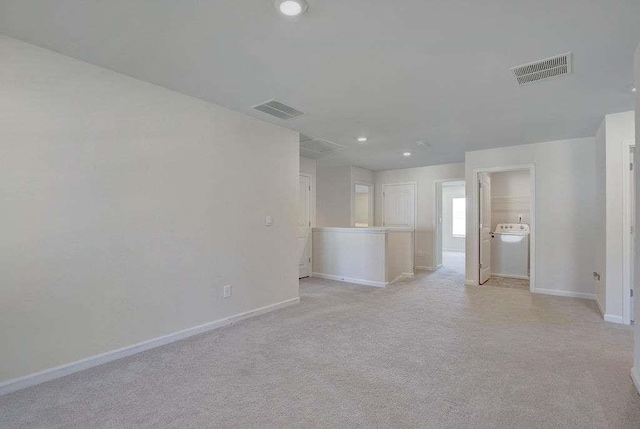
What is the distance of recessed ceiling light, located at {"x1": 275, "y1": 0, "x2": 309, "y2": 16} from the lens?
176cm

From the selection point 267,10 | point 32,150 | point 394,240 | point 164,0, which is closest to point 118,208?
point 32,150

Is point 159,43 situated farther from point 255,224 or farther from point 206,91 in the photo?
point 255,224

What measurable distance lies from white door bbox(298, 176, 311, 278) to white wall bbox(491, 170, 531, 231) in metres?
3.98

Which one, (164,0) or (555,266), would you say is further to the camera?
(555,266)

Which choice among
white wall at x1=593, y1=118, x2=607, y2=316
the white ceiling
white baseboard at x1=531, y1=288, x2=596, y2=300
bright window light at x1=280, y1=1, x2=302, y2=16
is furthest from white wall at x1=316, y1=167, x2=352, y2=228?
bright window light at x1=280, y1=1, x2=302, y2=16

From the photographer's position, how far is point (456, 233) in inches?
415

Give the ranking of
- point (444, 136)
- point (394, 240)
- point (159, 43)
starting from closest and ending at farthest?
point (159, 43) < point (444, 136) < point (394, 240)

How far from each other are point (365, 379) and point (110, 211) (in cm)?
238

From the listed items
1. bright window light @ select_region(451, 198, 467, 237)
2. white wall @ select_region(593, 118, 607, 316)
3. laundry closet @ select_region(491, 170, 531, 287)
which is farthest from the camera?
bright window light @ select_region(451, 198, 467, 237)

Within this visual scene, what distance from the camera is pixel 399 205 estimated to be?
746 centimetres

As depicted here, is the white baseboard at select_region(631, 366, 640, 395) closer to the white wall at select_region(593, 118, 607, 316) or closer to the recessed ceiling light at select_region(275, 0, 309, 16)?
the white wall at select_region(593, 118, 607, 316)

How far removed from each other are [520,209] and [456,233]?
3.97 m

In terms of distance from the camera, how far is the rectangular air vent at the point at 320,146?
16.1ft

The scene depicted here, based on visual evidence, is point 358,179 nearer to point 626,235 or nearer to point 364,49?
point 626,235
